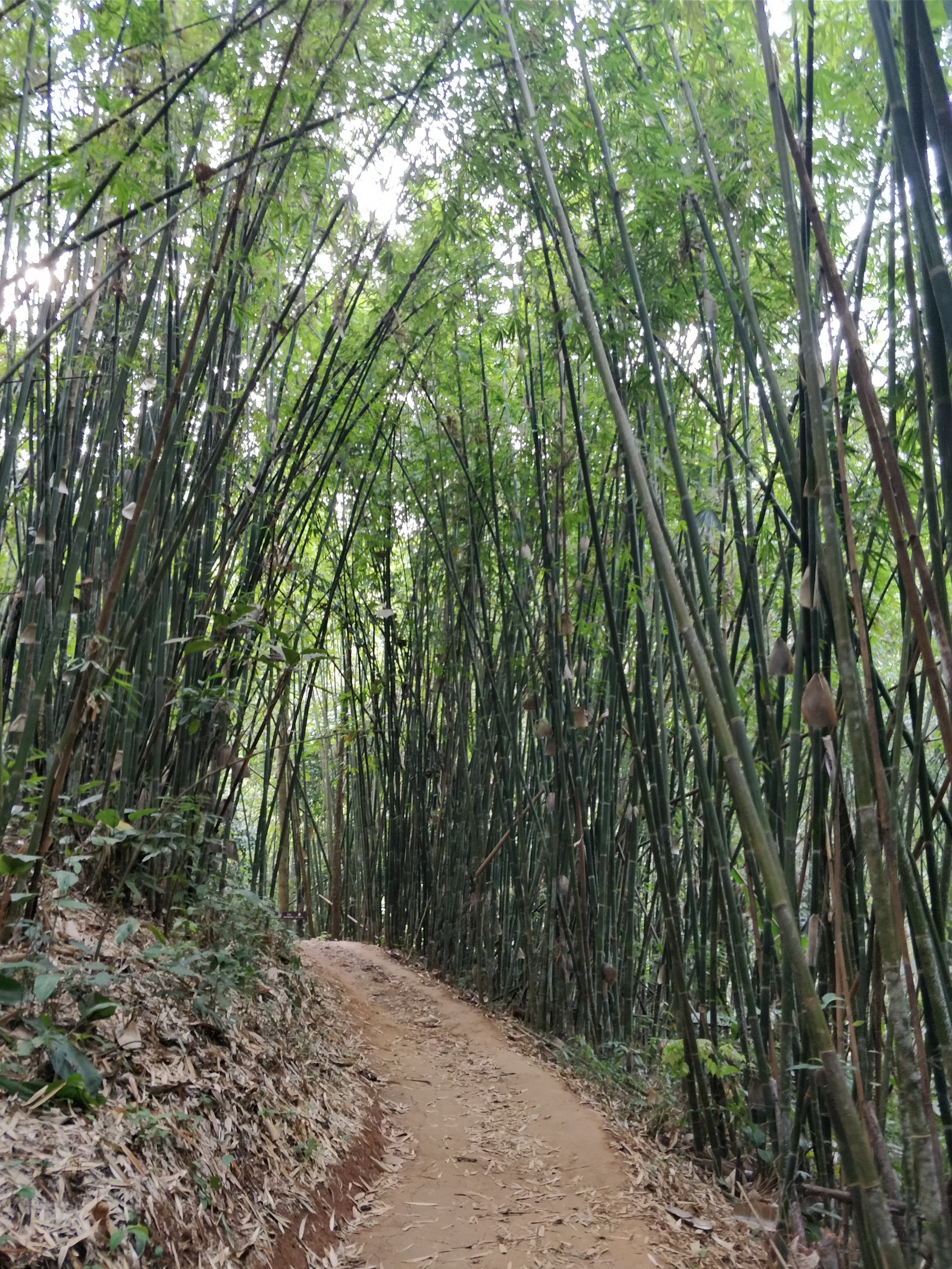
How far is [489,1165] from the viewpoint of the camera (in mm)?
2275

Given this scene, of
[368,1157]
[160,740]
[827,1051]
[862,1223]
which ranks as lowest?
[368,1157]

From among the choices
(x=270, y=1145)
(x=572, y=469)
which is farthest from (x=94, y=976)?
(x=572, y=469)

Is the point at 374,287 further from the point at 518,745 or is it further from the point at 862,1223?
the point at 862,1223

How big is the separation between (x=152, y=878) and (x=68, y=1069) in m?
0.73

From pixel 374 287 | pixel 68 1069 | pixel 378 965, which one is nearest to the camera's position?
pixel 68 1069

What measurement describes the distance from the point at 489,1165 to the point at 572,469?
255cm

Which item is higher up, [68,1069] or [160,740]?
[160,740]

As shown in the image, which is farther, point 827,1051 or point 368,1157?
point 368,1157

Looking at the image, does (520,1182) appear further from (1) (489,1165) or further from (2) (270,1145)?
(2) (270,1145)

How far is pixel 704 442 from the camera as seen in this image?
3256mm

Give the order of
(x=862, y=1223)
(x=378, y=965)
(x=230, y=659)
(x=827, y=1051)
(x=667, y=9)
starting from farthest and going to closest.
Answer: (x=378, y=965) < (x=230, y=659) < (x=667, y=9) < (x=862, y=1223) < (x=827, y=1051)

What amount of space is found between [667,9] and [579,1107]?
3.00 meters

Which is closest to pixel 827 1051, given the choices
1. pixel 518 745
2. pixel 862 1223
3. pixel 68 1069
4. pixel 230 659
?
pixel 862 1223

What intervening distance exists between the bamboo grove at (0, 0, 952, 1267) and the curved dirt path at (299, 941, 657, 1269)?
34 centimetres
